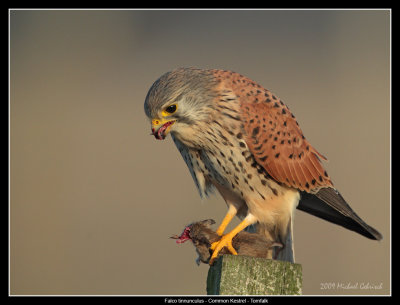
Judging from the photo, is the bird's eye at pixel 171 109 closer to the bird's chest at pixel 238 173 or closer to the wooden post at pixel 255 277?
the bird's chest at pixel 238 173

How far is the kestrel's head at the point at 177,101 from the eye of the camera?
374cm

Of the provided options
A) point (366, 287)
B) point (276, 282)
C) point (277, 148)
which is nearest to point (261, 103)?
point (277, 148)

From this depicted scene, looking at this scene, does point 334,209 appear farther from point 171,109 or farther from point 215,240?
point 171,109

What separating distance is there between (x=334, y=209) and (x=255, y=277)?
4.92 feet

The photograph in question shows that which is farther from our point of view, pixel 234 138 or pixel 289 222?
pixel 289 222

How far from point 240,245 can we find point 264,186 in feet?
1.57

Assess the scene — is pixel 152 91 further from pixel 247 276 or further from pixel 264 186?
pixel 247 276

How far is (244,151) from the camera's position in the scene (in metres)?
3.91

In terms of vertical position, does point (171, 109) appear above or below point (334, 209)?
above

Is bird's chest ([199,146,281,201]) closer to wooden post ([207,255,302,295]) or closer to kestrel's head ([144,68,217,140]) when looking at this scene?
kestrel's head ([144,68,217,140])

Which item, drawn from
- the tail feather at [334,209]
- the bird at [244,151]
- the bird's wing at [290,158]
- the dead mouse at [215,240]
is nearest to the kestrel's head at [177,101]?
the bird at [244,151]

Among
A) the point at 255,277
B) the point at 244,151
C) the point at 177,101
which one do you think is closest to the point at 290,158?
the point at 244,151

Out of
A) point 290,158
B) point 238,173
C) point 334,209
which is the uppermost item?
point 290,158

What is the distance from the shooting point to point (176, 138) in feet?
13.3
